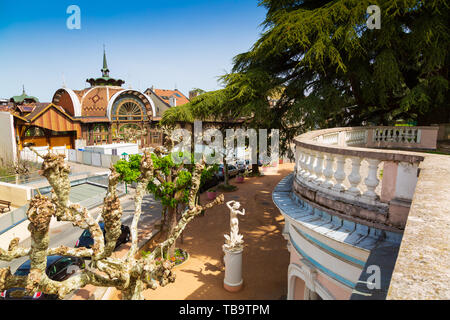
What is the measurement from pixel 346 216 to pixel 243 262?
953 centimetres

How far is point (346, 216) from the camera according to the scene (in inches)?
163

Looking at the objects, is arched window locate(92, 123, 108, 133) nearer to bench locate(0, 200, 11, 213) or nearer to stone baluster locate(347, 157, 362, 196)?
bench locate(0, 200, 11, 213)

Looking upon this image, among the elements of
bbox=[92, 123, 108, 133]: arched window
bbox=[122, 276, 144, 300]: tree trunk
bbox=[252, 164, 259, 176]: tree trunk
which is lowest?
bbox=[252, 164, 259, 176]: tree trunk

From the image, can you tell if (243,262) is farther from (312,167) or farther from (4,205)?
(4,205)

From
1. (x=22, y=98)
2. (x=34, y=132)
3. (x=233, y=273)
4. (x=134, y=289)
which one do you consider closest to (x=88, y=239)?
(x=233, y=273)

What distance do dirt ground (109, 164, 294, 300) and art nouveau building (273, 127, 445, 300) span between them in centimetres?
563

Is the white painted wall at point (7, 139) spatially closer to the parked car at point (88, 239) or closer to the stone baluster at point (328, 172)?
the parked car at point (88, 239)

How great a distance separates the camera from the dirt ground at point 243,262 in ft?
34.6

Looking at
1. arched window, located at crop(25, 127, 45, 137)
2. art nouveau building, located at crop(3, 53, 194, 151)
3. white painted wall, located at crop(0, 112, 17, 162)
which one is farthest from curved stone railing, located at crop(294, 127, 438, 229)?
arched window, located at crop(25, 127, 45, 137)

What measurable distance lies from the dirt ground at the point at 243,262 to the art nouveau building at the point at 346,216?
5.63 metres

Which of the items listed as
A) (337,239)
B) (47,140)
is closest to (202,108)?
(337,239)

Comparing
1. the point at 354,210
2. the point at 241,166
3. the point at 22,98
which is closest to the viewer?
the point at 354,210

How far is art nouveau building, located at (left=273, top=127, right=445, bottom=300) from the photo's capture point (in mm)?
3535
